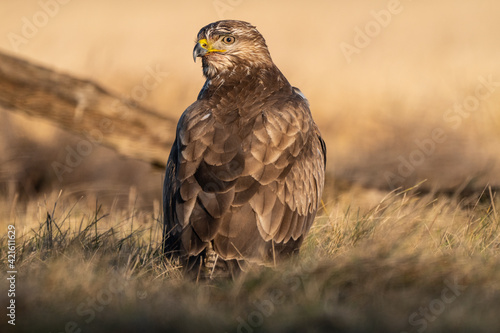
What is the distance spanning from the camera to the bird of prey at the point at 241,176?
5086 millimetres

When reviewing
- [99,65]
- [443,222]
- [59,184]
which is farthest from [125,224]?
[99,65]

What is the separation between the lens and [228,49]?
641 cm

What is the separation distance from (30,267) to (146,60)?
338 inches

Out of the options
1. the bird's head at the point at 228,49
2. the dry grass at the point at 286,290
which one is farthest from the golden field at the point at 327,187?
the bird's head at the point at 228,49

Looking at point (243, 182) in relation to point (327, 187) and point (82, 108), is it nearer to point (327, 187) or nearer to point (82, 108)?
point (327, 187)

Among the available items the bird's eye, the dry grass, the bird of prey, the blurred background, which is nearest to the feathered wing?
the bird of prey

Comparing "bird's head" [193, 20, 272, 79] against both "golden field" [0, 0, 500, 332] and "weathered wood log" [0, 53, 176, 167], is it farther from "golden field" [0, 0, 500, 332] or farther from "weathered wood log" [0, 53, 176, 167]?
"weathered wood log" [0, 53, 176, 167]

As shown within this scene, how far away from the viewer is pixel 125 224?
6805 mm

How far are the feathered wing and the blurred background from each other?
9.42ft

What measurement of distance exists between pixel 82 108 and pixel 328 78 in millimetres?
4745

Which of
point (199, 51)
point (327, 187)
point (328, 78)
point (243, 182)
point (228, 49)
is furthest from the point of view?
point (328, 78)

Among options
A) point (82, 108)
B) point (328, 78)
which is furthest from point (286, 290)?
point (328, 78)

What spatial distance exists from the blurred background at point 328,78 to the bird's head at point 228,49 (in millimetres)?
2809

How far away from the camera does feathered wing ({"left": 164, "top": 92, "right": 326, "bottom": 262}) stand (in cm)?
511
